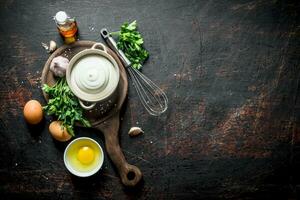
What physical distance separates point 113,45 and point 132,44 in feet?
0.26

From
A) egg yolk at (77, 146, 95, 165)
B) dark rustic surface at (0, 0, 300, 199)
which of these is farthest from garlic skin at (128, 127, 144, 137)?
egg yolk at (77, 146, 95, 165)

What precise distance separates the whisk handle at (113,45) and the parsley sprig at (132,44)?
2cm

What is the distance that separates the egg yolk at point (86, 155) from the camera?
174 centimetres

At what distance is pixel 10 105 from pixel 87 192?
19.3 inches

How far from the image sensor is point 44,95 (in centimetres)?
178

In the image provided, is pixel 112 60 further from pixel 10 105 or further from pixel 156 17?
pixel 10 105

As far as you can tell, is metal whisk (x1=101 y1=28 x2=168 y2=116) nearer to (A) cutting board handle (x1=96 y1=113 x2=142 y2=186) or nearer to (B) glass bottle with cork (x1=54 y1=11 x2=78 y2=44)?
(A) cutting board handle (x1=96 y1=113 x2=142 y2=186)

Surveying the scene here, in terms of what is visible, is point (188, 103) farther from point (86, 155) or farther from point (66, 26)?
point (66, 26)

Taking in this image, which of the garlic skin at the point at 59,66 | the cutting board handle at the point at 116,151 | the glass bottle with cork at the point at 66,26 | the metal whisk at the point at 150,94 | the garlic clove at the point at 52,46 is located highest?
the glass bottle with cork at the point at 66,26

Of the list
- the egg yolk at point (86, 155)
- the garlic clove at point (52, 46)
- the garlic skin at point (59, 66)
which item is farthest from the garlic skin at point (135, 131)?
the garlic clove at point (52, 46)

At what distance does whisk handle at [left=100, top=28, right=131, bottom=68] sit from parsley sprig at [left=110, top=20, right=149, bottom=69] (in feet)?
0.06

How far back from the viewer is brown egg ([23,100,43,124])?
1.75 meters

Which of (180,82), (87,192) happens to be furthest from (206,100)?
(87,192)

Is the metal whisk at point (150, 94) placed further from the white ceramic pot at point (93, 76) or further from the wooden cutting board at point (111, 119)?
the white ceramic pot at point (93, 76)
